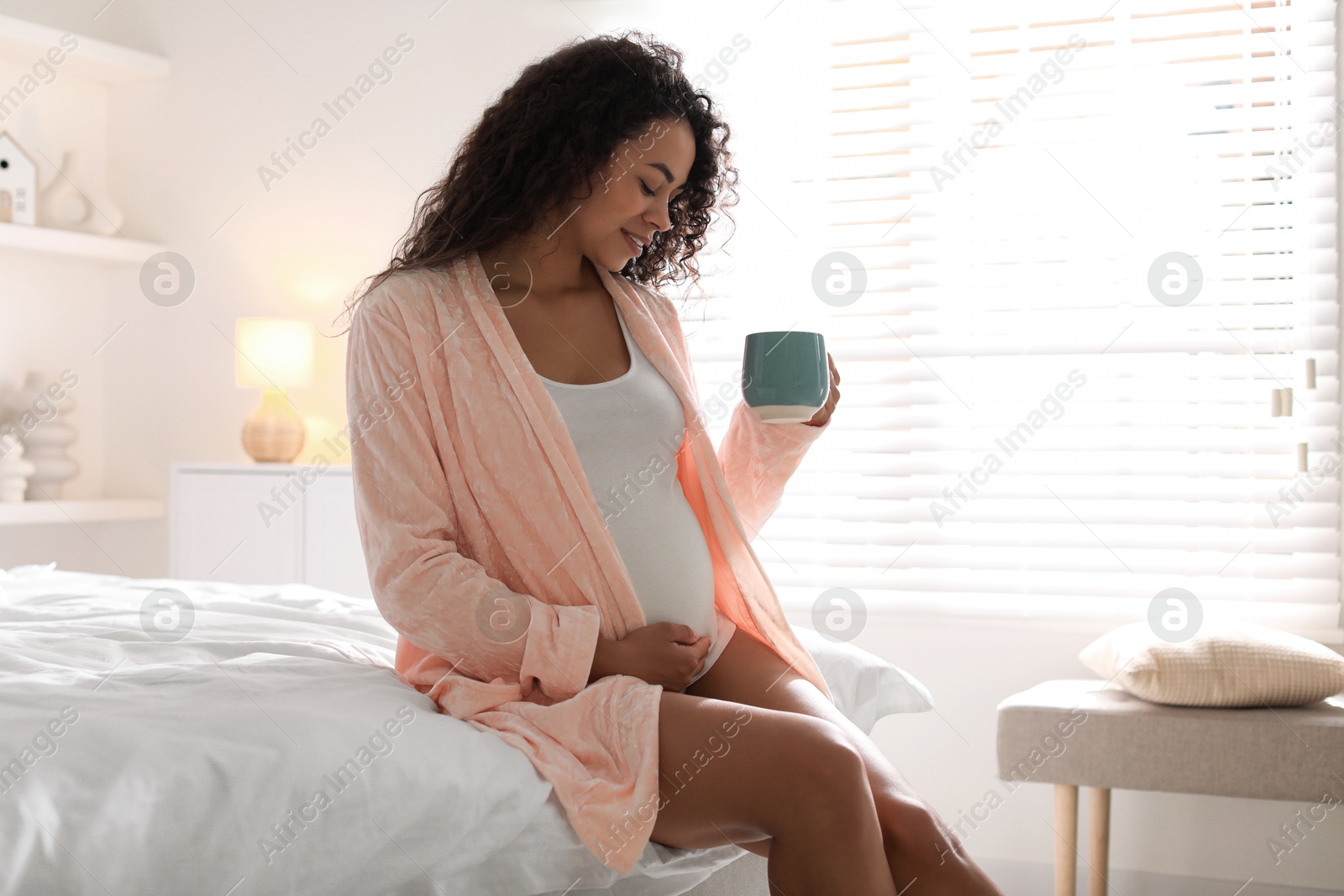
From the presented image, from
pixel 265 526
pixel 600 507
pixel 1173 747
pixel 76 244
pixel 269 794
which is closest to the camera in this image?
pixel 269 794

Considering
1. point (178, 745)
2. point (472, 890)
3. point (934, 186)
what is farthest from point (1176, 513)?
point (178, 745)

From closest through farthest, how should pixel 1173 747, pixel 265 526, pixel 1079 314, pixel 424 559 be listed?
pixel 424 559, pixel 1173 747, pixel 1079 314, pixel 265 526

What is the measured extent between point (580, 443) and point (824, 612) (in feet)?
5.26

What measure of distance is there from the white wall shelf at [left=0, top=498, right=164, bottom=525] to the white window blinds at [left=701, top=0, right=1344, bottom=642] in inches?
83.6

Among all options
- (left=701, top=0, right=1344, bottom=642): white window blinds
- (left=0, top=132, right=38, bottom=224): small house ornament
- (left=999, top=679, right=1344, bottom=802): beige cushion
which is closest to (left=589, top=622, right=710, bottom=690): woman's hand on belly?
(left=999, top=679, right=1344, bottom=802): beige cushion

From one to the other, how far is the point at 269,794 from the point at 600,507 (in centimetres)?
48

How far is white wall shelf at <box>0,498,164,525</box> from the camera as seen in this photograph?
331cm

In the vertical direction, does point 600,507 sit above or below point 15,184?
below

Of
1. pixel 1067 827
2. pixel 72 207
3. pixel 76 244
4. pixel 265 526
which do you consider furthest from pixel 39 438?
pixel 1067 827

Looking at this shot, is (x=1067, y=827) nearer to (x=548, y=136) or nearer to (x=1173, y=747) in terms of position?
(x=1173, y=747)

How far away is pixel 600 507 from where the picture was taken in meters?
1.28

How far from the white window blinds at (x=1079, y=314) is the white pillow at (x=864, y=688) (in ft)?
3.60

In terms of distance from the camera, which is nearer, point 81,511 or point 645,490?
point 645,490

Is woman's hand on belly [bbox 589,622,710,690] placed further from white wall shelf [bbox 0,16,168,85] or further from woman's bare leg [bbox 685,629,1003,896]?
white wall shelf [bbox 0,16,168,85]
